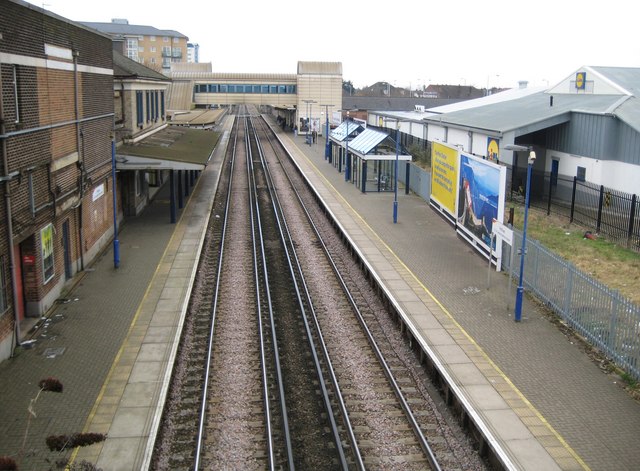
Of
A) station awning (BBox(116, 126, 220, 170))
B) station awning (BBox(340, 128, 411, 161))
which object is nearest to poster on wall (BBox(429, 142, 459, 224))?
station awning (BBox(340, 128, 411, 161))

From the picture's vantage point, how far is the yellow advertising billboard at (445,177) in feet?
88.3

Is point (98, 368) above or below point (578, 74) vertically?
below

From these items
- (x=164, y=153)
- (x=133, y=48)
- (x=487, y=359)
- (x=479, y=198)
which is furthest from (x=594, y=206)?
(x=133, y=48)

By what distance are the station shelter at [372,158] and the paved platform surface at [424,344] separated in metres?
11.8

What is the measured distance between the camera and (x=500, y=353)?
14977 mm

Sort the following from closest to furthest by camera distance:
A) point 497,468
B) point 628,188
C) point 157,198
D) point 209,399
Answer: point 497,468 → point 209,399 → point 628,188 → point 157,198

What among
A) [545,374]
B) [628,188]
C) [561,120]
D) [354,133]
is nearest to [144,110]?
[354,133]

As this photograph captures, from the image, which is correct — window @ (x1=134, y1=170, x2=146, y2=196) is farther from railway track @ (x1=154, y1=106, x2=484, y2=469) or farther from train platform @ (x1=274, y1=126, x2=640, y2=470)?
train platform @ (x1=274, y1=126, x2=640, y2=470)

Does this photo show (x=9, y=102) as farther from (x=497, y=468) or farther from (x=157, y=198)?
(x=157, y=198)

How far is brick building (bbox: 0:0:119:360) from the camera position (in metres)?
14.8

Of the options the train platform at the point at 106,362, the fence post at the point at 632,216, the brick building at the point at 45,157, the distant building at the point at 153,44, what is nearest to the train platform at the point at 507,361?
the fence post at the point at 632,216

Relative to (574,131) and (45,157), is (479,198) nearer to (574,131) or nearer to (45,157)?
(574,131)

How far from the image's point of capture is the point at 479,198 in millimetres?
23172

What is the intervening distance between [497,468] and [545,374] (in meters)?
3.79
